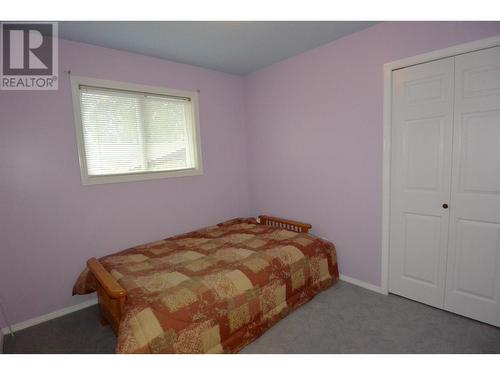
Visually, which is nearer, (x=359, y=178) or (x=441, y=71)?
(x=441, y=71)

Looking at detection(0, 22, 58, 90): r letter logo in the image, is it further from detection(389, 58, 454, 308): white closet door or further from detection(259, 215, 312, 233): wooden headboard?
detection(389, 58, 454, 308): white closet door

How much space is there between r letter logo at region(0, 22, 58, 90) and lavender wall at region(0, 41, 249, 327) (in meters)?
0.07

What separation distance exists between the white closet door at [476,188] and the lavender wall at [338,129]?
334mm

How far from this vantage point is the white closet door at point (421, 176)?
2092mm

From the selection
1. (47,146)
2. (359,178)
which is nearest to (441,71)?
(359,178)

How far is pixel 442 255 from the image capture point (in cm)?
220

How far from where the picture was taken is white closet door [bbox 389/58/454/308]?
82.4 inches

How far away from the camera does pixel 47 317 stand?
7.75ft

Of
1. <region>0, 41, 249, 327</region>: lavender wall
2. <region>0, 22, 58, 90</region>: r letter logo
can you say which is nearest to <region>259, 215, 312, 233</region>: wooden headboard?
<region>0, 41, 249, 327</region>: lavender wall

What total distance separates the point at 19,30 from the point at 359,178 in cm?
326

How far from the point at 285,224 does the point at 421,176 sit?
5.24ft

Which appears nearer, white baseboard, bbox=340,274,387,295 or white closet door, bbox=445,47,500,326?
white closet door, bbox=445,47,500,326
